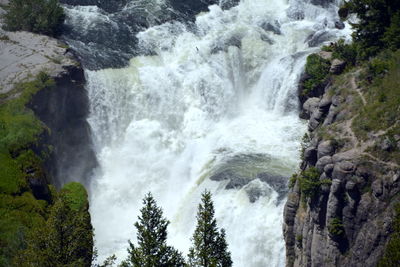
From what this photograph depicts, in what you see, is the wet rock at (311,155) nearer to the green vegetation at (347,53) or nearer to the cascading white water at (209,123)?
the cascading white water at (209,123)

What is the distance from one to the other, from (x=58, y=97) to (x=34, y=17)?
476 inches

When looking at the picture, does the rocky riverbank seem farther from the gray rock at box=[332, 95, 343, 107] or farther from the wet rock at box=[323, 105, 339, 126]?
the gray rock at box=[332, 95, 343, 107]

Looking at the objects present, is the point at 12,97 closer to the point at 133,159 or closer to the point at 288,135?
the point at 133,159

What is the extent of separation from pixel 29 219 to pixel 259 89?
1146 inches

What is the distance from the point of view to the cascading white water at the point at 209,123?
132 feet

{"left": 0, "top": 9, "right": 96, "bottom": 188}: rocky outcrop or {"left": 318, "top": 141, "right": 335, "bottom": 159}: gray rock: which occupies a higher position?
{"left": 318, "top": 141, "right": 335, "bottom": 159}: gray rock

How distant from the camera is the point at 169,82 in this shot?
183ft

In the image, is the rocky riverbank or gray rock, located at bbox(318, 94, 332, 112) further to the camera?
gray rock, located at bbox(318, 94, 332, 112)

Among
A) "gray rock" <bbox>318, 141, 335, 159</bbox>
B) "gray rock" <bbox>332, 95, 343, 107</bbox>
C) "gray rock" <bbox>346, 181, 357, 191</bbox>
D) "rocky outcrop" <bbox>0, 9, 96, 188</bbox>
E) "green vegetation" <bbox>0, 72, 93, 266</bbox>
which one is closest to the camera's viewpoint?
"green vegetation" <bbox>0, 72, 93, 266</bbox>

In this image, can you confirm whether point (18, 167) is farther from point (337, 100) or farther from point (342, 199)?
point (337, 100)

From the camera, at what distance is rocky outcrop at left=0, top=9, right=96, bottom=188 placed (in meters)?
46.5

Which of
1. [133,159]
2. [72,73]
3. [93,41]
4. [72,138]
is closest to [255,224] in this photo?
[133,159]

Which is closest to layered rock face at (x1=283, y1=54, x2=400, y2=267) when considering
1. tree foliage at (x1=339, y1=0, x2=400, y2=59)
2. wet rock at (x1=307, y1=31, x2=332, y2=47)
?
tree foliage at (x1=339, y1=0, x2=400, y2=59)

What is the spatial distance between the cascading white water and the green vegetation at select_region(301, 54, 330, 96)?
10.6ft
